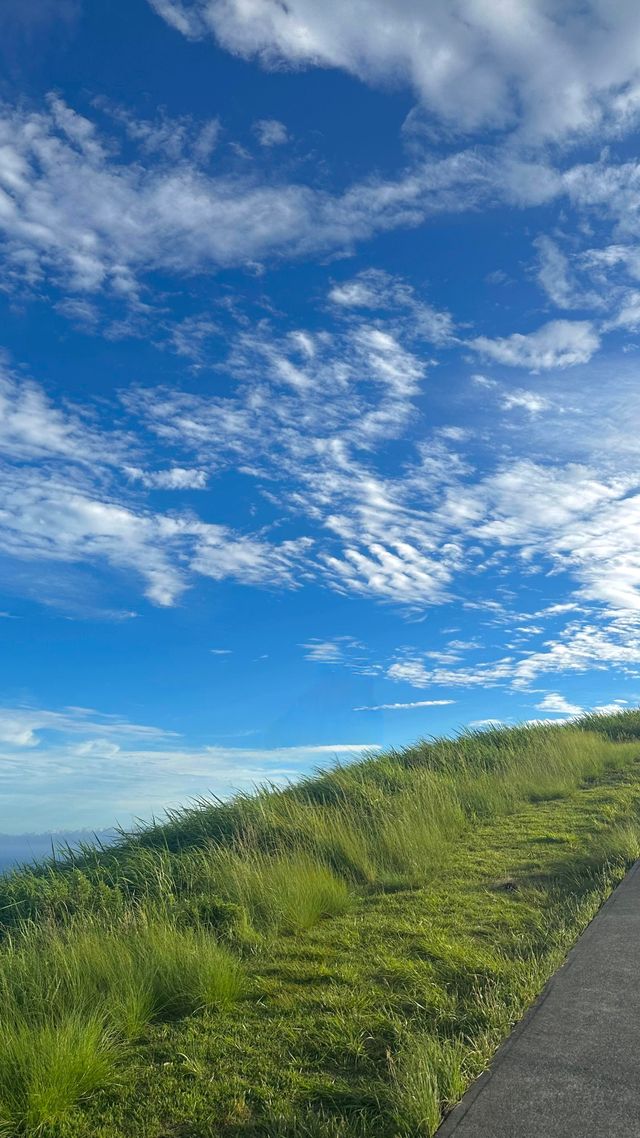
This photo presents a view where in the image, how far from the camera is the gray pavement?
3.59m

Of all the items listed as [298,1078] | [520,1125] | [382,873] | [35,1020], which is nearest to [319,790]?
[382,873]

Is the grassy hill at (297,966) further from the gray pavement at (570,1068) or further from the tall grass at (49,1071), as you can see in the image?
the gray pavement at (570,1068)

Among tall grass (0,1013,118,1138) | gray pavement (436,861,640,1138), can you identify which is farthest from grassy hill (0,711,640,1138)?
gray pavement (436,861,640,1138)

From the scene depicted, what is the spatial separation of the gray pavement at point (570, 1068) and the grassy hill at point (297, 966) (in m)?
0.14

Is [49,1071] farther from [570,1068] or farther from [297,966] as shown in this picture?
[570,1068]

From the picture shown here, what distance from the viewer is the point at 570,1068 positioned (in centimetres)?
404

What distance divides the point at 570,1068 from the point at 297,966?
8.49 ft

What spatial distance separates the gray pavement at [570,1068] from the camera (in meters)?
3.59

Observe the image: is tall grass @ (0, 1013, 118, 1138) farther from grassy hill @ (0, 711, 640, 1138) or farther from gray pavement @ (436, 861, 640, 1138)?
gray pavement @ (436, 861, 640, 1138)

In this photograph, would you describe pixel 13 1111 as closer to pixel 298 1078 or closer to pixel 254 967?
pixel 298 1078

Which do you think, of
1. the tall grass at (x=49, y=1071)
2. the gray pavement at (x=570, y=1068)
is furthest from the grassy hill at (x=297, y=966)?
the gray pavement at (x=570, y=1068)

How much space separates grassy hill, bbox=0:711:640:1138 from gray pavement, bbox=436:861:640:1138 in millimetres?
139

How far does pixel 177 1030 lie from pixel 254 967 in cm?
118

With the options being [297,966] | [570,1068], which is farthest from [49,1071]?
[570,1068]
